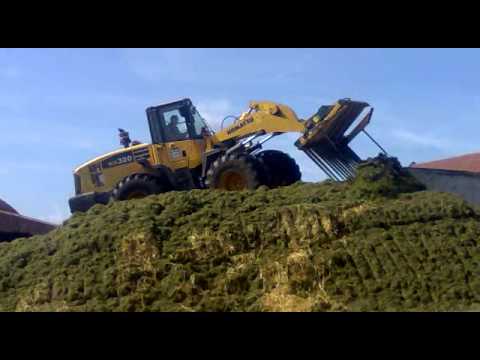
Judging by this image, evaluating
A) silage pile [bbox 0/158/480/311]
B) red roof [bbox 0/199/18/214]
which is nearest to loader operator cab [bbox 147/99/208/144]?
silage pile [bbox 0/158/480/311]

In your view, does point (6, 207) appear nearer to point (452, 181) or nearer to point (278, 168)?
point (278, 168)

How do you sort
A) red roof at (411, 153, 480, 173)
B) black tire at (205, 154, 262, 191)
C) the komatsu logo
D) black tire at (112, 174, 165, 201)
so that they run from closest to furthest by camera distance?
black tire at (205, 154, 262, 191), black tire at (112, 174, 165, 201), the komatsu logo, red roof at (411, 153, 480, 173)

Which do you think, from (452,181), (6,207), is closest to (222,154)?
(452,181)

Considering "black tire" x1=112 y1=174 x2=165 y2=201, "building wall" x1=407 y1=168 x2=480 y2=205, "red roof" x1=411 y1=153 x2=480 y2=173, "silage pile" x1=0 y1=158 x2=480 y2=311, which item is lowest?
"silage pile" x1=0 y1=158 x2=480 y2=311

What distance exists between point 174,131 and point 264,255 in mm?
5578

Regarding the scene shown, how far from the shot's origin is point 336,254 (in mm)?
8273

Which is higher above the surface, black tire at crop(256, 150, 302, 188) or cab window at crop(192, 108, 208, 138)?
cab window at crop(192, 108, 208, 138)

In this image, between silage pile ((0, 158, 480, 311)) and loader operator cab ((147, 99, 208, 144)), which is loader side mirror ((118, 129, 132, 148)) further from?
silage pile ((0, 158, 480, 311))

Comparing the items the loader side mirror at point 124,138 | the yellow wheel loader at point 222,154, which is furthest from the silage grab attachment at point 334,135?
the loader side mirror at point 124,138

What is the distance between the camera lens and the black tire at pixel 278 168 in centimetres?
1251

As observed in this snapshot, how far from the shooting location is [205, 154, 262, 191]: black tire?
1207cm
